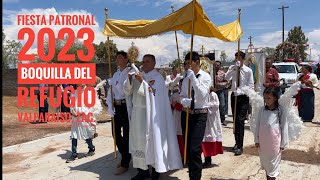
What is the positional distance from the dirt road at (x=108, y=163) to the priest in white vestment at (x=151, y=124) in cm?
52

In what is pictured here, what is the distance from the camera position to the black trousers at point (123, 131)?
5.82m

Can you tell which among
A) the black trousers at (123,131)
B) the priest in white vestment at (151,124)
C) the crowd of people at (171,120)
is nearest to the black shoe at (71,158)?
the crowd of people at (171,120)

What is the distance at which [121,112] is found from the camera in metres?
5.86

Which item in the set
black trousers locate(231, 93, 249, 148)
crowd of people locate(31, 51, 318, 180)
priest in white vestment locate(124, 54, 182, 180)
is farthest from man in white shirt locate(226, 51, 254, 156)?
priest in white vestment locate(124, 54, 182, 180)

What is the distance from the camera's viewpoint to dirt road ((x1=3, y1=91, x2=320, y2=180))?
18.3 feet

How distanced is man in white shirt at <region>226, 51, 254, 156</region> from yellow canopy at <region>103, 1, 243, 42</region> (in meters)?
0.84

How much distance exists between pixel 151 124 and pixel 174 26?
4.81 feet

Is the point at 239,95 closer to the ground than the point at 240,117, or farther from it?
farther from it

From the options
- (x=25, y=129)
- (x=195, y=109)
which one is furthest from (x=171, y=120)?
(x=25, y=129)

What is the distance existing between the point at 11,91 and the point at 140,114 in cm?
2063

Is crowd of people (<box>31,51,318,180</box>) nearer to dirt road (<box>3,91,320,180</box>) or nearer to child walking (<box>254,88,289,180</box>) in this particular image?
child walking (<box>254,88,289,180</box>)

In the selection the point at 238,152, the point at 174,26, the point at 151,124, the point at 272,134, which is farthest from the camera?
the point at 238,152

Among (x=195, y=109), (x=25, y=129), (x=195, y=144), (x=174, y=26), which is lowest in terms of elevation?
(x=25, y=129)

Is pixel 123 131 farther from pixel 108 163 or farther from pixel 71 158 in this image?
pixel 71 158
